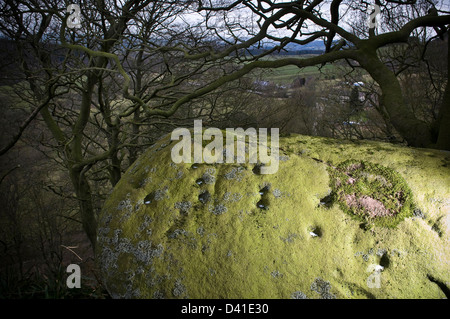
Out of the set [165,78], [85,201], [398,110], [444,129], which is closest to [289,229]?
[444,129]

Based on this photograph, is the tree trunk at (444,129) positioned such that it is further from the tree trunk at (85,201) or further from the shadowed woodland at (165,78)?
the tree trunk at (85,201)

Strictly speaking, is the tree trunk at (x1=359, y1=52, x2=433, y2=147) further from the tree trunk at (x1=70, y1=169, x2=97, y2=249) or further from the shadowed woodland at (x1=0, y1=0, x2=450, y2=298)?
the tree trunk at (x1=70, y1=169, x2=97, y2=249)

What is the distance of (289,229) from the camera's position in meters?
1.71

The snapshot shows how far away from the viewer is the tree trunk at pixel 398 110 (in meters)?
2.90

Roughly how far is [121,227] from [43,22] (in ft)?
15.6

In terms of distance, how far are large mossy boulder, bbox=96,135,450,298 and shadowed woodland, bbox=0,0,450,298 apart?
52 centimetres

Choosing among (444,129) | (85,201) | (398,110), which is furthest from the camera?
(85,201)

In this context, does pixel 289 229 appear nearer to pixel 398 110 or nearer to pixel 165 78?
pixel 398 110

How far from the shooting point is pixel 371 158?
2023 mm

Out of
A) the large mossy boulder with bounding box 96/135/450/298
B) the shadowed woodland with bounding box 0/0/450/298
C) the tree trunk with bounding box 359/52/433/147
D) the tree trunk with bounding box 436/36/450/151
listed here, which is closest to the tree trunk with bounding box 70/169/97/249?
the shadowed woodland with bounding box 0/0/450/298

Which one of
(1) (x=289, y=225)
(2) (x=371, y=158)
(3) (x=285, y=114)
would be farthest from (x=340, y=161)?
(3) (x=285, y=114)

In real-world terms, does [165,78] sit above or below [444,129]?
above

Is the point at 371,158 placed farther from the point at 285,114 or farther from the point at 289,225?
the point at 285,114

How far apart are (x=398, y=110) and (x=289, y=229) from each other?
2.19 meters
